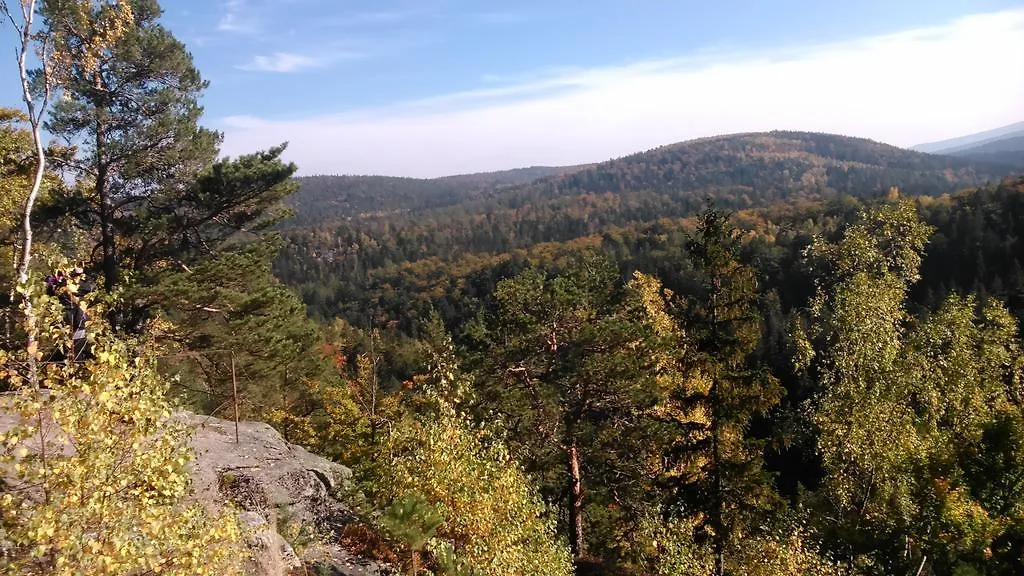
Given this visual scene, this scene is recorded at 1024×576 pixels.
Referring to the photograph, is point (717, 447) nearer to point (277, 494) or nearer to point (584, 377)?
point (584, 377)

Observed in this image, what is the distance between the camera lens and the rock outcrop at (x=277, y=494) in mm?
11138

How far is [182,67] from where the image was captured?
703 inches

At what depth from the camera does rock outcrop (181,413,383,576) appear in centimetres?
1114

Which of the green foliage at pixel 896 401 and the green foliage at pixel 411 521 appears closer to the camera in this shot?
the green foliage at pixel 411 521

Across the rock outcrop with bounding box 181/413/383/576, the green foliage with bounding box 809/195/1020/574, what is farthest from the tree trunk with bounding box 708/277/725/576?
the rock outcrop with bounding box 181/413/383/576

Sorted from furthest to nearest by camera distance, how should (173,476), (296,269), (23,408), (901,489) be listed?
(296,269) → (901,489) → (173,476) → (23,408)

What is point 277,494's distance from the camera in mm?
14008

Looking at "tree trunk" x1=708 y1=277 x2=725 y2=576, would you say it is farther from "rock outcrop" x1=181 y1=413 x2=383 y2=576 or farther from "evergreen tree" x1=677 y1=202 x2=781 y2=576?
"rock outcrop" x1=181 y1=413 x2=383 y2=576

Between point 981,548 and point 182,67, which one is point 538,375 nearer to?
point 981,548

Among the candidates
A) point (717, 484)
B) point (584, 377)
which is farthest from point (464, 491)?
point (717, 484)

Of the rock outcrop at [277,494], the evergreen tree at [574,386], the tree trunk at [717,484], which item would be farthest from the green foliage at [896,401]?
the rock outcrop at [277,494]

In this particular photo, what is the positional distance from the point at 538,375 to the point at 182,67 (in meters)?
14.3

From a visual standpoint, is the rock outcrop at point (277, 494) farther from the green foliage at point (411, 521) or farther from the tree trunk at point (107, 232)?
the tree trunk at point (107, 232)

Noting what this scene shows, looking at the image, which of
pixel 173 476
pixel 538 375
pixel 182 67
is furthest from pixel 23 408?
pixel 182 67
